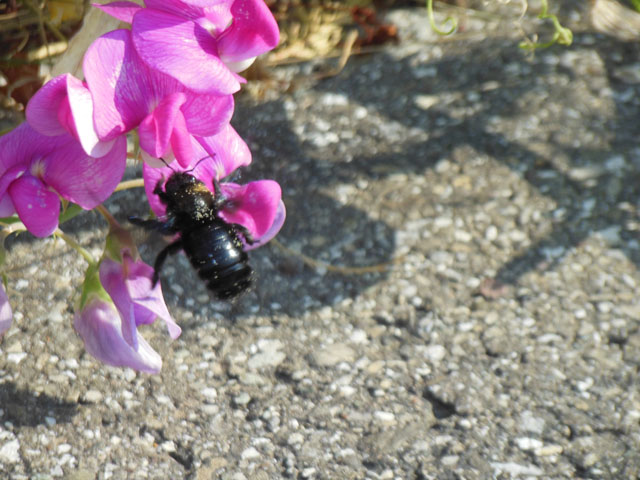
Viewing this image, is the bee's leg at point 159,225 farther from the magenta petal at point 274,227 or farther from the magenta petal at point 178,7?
the magenta petal at point 178,7

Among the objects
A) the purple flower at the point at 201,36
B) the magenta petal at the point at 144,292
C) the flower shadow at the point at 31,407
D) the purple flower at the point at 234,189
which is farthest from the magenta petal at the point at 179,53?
the flower shadow at the point at 31,407

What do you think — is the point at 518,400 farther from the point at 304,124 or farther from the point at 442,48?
the point at 442,48


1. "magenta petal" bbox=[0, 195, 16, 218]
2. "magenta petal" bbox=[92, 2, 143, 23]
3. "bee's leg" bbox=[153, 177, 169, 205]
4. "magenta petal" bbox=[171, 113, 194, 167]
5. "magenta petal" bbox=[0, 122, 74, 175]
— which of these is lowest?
"bee's leg" bbox=[153, 177, 169, 205]

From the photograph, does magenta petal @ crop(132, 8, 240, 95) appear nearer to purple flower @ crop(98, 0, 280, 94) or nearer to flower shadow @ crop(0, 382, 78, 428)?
purple flower @ crop(98, 0, 280, 94)

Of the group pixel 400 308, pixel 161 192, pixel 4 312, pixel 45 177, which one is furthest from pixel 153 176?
pixel 400 308

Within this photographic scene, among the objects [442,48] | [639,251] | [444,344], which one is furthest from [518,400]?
[442,48]

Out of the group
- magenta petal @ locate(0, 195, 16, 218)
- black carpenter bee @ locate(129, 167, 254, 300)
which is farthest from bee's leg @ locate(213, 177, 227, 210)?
magenta petal @ locate(0, 195, 16, 218)

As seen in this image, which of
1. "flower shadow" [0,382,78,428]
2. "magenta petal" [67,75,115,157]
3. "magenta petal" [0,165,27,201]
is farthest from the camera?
"flower shadow" [0,382,78,428]
